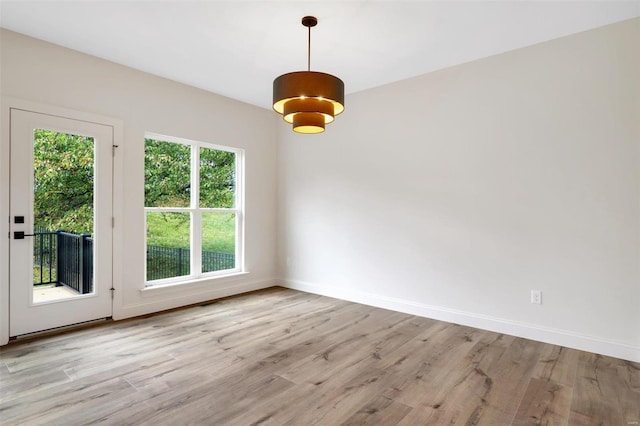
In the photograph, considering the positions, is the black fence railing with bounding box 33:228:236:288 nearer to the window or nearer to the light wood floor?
the window

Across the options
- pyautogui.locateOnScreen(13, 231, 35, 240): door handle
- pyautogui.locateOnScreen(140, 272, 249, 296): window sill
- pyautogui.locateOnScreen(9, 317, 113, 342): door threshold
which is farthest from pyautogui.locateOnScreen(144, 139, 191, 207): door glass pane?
pyautogui.locateOnScreen(9, 317, 113, 342): door threshold

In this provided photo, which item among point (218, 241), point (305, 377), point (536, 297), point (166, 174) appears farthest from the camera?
point (218, 241)

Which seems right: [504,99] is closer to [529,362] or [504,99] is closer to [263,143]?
[529,362]

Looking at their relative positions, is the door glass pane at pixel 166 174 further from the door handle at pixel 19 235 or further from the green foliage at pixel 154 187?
the door handle at pixel 19 235

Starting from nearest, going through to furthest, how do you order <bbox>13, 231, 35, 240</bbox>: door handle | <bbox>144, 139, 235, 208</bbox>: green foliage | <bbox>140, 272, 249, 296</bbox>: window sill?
<bbox>13, 231, 35, 240</bbox>: door handle < <bbox>140, 272, 249, 296</bbox>: window sill < <bbox>144, 139, 235, 208</bbox>: green foliage

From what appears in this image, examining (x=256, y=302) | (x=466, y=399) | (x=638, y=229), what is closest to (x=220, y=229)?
(x=256, y=302)

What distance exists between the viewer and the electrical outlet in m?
3.32

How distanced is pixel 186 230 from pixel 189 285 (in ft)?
2.34

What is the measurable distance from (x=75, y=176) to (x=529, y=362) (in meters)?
4.51

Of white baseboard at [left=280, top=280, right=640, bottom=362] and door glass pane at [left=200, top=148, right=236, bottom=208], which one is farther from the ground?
door glass pane at [left=200, top=148, right=236, bottom=208]

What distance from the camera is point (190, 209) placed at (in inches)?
182

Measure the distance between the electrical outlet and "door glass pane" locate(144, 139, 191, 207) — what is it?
13.5ft

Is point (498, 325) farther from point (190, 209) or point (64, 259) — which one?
point (64, 259)

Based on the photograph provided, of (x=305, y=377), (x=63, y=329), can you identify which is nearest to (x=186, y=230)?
(x=63, y=329)
